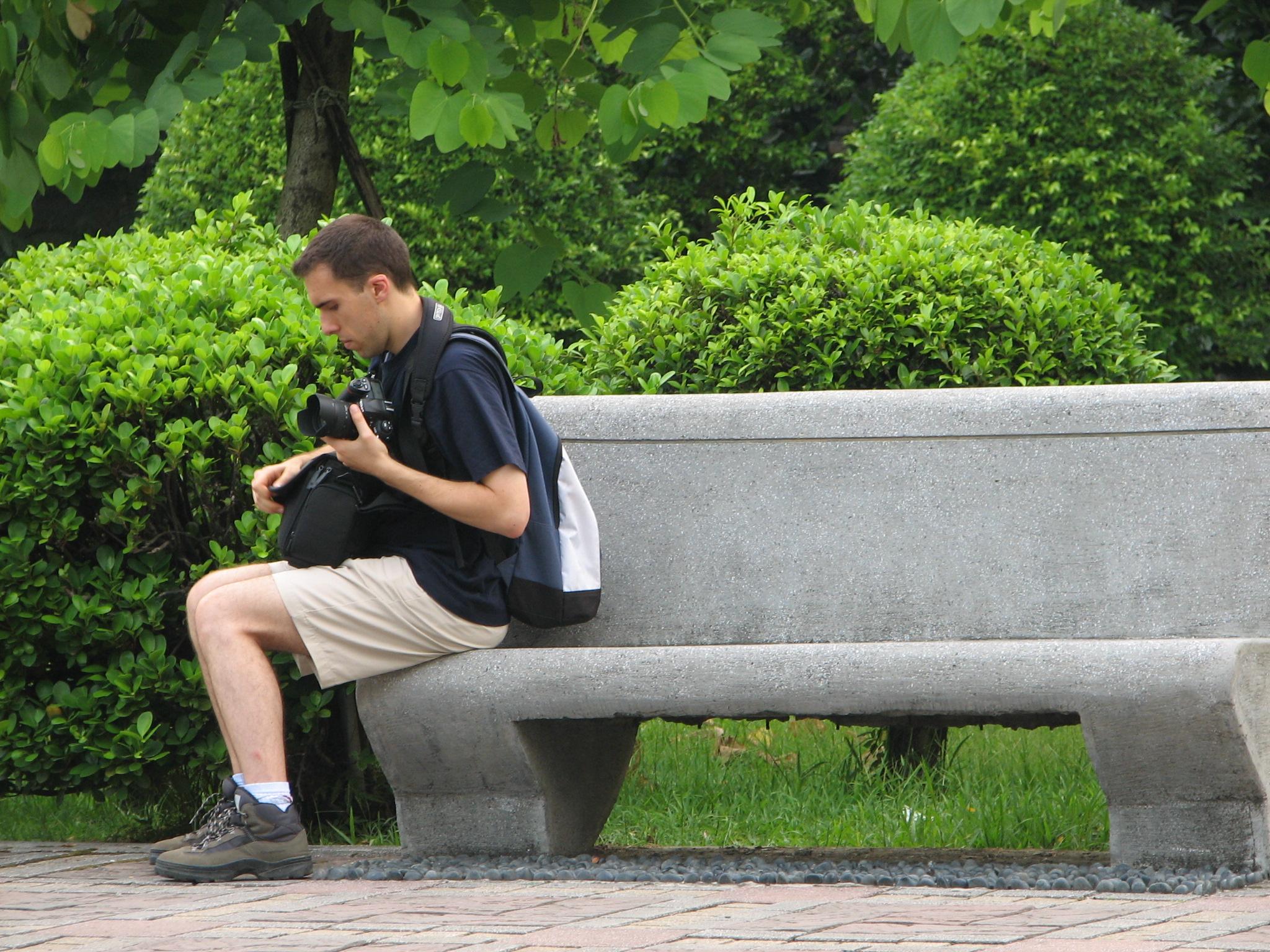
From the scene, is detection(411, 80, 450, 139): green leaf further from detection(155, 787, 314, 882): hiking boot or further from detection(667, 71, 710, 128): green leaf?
detection(155, 787, 314, 882): hiking boot

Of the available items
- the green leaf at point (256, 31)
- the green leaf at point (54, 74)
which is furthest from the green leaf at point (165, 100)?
the green leaf at point (54, 74)

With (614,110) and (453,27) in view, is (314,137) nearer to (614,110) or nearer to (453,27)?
(453,27)

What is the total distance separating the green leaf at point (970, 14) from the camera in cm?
368

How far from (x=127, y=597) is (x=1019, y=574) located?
85.4 inches

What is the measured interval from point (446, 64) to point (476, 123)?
19 cm

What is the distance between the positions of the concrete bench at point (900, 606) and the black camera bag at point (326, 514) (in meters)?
0.31

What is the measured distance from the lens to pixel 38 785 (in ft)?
14.4

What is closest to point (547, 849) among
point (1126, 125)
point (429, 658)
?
point (429, 658)

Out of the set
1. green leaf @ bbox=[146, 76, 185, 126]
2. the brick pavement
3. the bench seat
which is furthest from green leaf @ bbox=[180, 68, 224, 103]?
the brick pavement

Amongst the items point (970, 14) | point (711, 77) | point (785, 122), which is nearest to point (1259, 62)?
point (970, 14)

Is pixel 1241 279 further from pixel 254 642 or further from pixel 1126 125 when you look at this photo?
pixel 254 642

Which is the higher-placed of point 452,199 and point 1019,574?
point 452,199

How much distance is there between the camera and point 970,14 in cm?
371

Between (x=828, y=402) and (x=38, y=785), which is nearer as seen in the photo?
(x=828, y=402)
